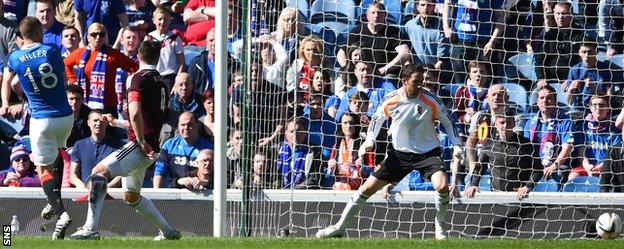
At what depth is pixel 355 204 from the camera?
43.9 feet

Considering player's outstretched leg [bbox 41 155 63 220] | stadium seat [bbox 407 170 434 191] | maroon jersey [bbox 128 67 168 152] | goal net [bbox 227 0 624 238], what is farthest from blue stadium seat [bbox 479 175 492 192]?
player's outstretched leg [bbox 41 155 63 220]

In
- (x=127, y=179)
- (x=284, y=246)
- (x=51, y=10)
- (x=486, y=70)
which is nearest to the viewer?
(x=284, y=246)

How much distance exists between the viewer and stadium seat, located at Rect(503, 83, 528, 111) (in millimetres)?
15012

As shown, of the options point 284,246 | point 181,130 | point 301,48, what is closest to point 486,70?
point 301,48

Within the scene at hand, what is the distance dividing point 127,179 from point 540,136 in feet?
16.6

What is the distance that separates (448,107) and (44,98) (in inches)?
193

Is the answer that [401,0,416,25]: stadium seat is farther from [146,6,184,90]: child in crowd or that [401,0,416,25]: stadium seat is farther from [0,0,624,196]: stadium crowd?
[146,6,184,90]: child in crowd

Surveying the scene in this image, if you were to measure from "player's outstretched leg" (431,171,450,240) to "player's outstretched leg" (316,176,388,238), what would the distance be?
528 millimetres

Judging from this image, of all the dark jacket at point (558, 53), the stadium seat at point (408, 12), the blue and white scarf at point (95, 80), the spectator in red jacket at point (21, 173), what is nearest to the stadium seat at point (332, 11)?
the stadium seat at point (408, 12)

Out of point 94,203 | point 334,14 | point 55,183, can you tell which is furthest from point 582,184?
point 55,183

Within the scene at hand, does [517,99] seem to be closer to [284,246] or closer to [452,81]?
[452,81]

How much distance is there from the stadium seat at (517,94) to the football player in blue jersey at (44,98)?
16.9 feet

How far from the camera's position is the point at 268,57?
14414mm

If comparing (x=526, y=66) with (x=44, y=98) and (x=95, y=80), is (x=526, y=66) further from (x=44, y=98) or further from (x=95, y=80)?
(x=44, y=98)
